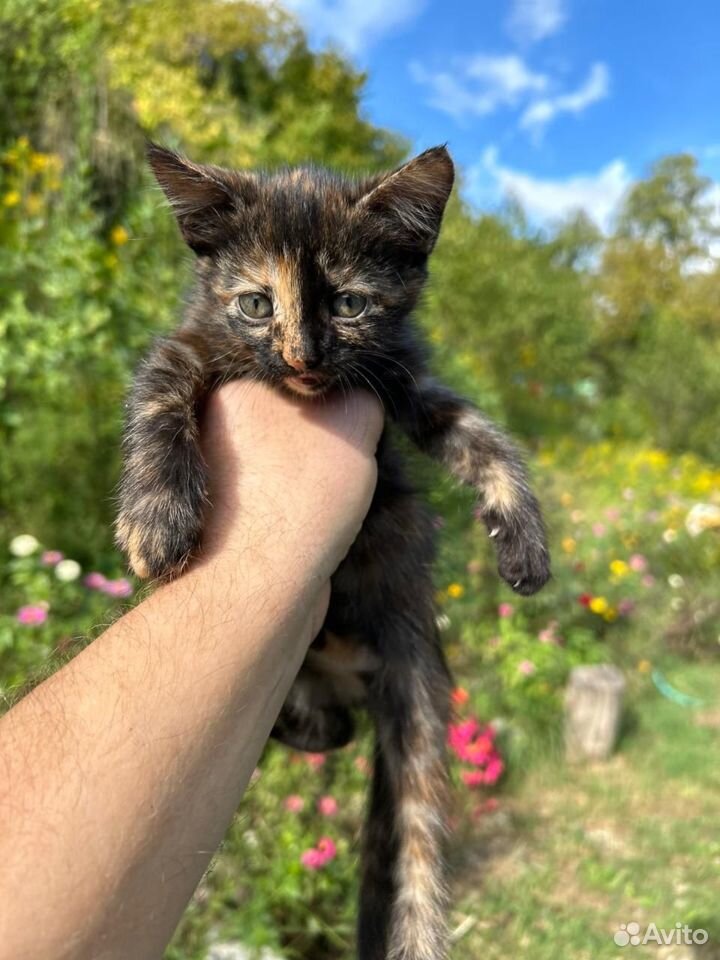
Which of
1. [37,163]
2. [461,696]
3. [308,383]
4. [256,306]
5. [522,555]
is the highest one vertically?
[37,163]

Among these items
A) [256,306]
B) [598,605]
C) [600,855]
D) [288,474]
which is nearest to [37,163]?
[256,306]

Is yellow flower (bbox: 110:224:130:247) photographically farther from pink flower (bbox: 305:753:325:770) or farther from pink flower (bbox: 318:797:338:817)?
pink flower (bbox: 318:797:338:817)

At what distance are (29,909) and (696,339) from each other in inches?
649

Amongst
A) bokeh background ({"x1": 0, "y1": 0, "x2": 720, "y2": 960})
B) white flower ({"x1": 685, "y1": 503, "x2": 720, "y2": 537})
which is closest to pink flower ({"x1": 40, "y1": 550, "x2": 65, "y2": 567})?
bokeh background ({"x1": 0, "y1": 0, "x2": 720, "y2": 960})

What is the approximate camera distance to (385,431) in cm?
222

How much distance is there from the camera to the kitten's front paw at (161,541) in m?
1.47

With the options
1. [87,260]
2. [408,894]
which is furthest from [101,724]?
[87,260]

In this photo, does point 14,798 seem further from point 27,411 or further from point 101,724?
point 27,411

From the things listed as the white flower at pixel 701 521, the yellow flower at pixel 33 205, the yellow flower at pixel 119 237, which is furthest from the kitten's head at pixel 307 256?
the white flower at pixel 701 521

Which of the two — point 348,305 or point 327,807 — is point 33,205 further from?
A: point 327,807

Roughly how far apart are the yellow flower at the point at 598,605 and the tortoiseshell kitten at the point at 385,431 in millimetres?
3598

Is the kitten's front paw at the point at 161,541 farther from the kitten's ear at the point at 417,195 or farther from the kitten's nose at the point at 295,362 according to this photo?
the kitten's ear at the point at 417,195

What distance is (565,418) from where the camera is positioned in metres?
14.9

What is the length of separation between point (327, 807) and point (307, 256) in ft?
7.90
